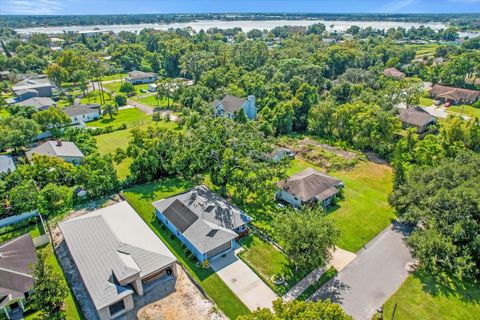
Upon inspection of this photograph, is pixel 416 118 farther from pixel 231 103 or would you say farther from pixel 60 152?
pixel 60 152

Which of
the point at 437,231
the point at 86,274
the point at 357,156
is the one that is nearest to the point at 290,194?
the point at 437,231

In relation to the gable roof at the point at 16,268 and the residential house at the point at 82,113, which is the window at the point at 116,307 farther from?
the residential house at the point at 82,113

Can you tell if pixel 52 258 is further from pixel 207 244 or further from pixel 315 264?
pixel 315 264

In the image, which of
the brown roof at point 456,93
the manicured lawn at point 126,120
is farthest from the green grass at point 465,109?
the manicured lawn at point 126,120

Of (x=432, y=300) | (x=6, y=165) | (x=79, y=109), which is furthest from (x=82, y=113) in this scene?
(x=432, y=300)

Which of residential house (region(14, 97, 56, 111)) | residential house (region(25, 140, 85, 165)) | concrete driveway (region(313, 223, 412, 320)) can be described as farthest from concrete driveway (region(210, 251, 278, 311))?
residential house (region(14, 97, 56, 111))
